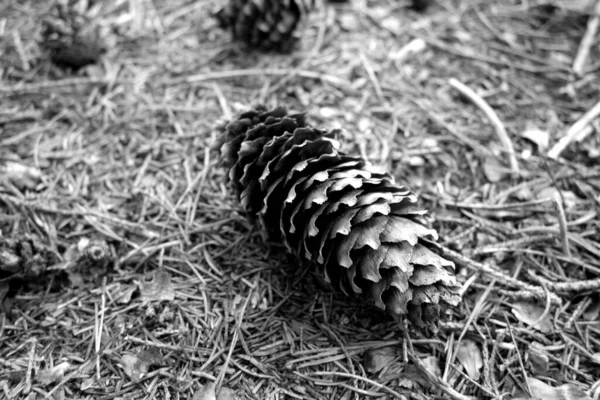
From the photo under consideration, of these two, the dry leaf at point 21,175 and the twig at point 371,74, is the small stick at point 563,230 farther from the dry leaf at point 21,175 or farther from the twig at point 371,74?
the dry leaf at point 21,175

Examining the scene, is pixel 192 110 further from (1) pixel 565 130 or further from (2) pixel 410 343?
(1) pixel 565 130

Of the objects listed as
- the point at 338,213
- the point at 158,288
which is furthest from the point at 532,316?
the point at 158,288

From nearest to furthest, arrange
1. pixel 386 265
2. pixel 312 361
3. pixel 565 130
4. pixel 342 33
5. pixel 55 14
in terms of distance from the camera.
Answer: pixel 386 265 < pixel 312 361 < pixel 565 130 < pixel 55 14 < pixel 342 33

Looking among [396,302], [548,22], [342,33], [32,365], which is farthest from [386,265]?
[548,22]

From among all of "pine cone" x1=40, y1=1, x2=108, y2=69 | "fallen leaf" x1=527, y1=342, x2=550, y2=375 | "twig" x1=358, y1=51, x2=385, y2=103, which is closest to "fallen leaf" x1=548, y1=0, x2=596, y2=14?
"twig" x1=358, y1=51, x2=385, y2=103

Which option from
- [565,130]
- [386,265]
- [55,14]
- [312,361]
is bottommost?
[312,361]

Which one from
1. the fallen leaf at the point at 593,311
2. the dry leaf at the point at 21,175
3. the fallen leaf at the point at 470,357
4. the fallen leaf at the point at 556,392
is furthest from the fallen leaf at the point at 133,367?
the fallen leaf at the point at 593,311
